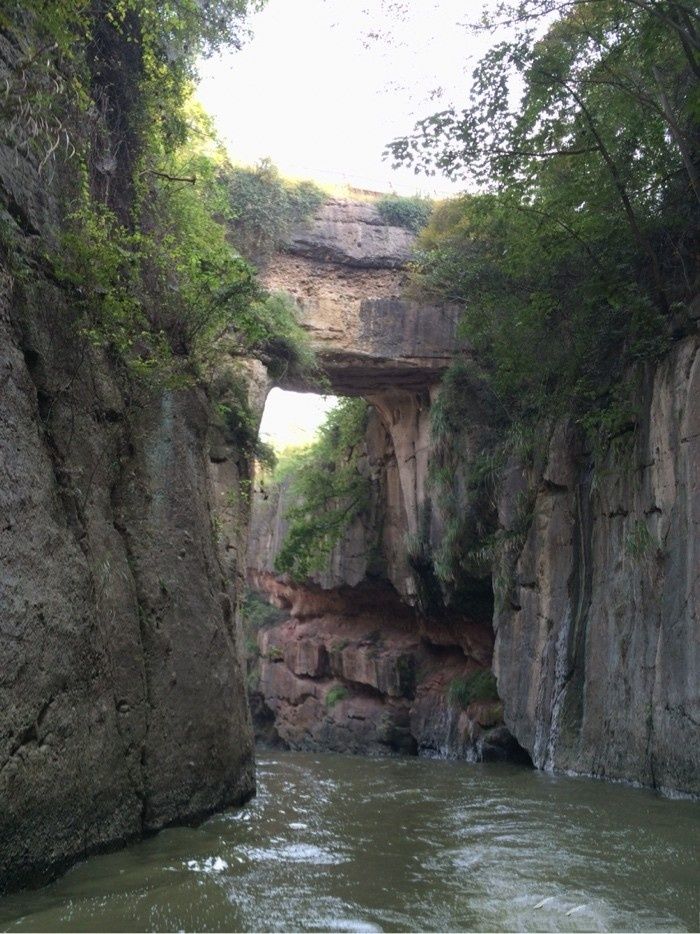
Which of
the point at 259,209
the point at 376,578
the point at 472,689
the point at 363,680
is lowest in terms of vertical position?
the point at 363,680

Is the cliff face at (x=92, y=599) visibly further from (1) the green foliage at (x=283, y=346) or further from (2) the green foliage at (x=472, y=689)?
(2) the green foliage at (x=472, y=689)

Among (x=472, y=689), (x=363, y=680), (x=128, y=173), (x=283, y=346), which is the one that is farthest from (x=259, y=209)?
(x=363, y=680)

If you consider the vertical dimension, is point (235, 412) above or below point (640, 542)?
above

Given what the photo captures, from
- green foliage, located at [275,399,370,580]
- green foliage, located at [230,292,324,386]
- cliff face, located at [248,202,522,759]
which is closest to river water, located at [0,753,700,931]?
green foliage, located at [230,292,324,386]

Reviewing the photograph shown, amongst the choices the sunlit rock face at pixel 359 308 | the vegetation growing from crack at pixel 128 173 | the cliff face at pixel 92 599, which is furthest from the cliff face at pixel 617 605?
the vegetation growing from crack at pixel 128 173

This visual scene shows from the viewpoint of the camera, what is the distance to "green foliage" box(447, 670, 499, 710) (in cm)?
1731

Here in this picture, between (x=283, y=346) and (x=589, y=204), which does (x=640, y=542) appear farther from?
(x=283, y=346)

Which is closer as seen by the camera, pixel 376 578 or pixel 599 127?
pixel 599 127

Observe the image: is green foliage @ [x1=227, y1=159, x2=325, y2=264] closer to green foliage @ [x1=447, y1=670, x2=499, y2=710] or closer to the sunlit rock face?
the sunlit rock face

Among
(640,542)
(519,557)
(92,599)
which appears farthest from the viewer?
(519,557)

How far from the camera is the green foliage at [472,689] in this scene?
56.8ft

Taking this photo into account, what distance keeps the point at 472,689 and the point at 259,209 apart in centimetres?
1069

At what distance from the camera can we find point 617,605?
1075 cm

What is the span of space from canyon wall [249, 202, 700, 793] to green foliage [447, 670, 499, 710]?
0.57m
